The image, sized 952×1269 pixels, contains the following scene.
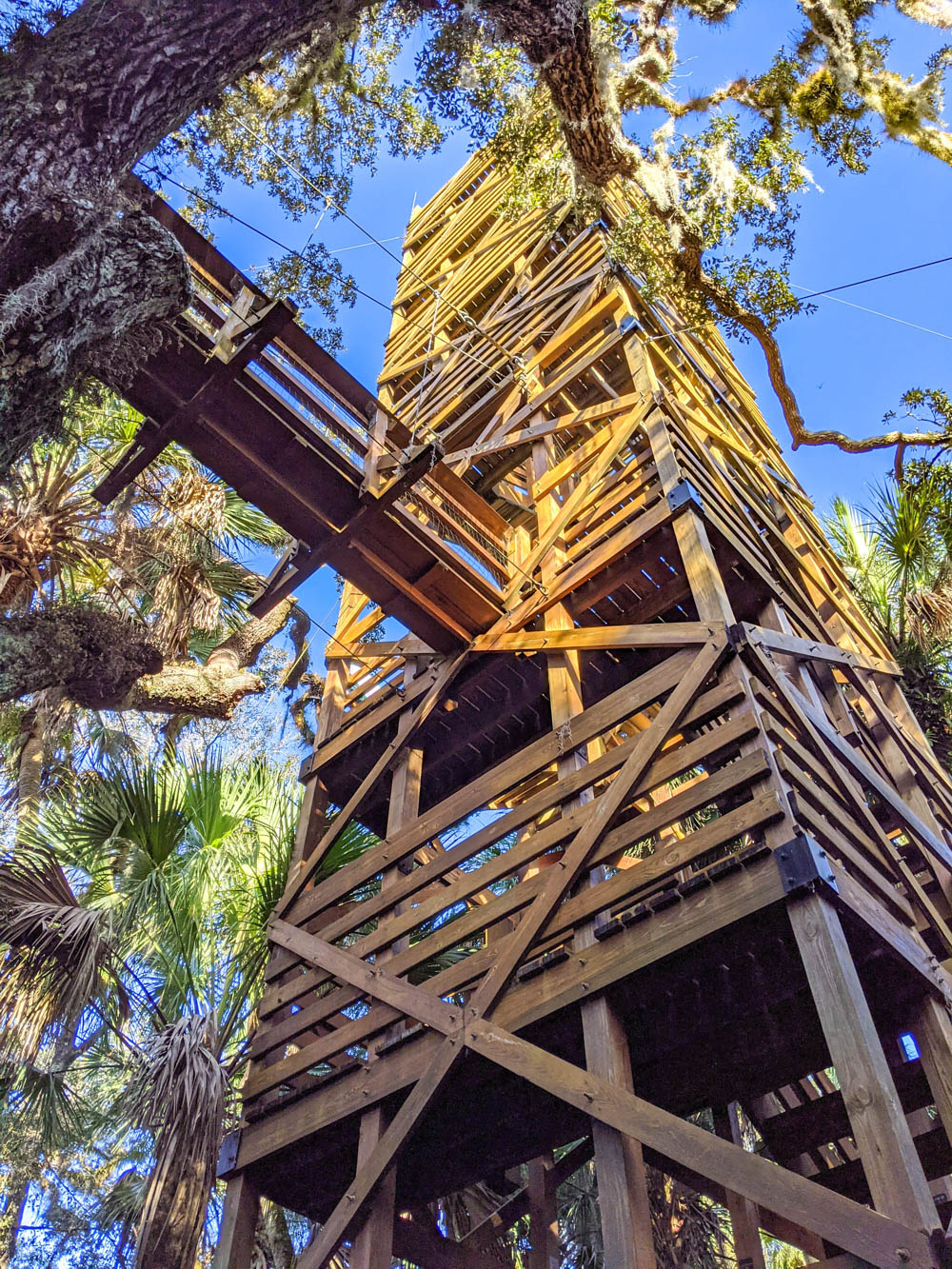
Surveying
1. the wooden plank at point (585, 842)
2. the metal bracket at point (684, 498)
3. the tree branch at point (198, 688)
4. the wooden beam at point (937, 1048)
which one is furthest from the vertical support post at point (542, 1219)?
the tree branch at point (198, 688)

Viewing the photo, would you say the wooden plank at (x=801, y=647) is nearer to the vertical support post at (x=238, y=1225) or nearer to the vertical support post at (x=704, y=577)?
the vertical support post at (x=704, y=577)

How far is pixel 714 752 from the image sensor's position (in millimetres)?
4852

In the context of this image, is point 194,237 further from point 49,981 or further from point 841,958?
point 841,958

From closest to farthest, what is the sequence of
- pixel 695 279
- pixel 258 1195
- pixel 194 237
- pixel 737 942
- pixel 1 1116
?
pixel 737 942 < pixel 258 1195 < pixel 194 237 < pixel 695 279 < pixel 1 1116

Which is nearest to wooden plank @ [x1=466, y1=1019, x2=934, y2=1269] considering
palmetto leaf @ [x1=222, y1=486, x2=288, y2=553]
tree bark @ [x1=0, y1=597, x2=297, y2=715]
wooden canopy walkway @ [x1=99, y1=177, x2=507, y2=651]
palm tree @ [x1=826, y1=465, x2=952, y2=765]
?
wooden canopy walkway @ [x1=99, y1=177, x2=507, y2=651]

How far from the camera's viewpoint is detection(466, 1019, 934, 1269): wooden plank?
10.4ft

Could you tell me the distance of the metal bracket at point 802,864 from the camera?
3994 mm

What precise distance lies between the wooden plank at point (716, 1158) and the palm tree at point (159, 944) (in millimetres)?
1883

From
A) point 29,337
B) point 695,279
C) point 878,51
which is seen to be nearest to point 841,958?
point 29,337

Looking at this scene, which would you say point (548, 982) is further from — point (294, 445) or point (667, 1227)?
point (667, 1227)

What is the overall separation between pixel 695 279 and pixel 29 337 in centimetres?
640

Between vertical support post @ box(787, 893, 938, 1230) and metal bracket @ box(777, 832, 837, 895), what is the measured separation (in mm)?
70

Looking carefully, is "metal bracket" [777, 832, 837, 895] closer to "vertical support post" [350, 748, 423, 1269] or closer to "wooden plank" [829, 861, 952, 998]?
"wooden plank" [829, 861, 952, 998]

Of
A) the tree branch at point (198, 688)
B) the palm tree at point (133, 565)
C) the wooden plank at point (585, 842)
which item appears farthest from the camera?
the tree branch at point (198, 688)
